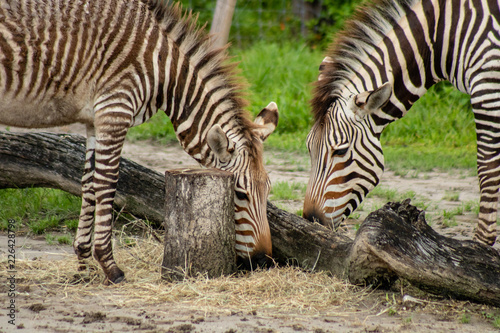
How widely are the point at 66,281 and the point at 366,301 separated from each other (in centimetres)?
236

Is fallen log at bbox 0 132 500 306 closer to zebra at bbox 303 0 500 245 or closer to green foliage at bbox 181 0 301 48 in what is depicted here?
zebra at bbox 303 0 500 245

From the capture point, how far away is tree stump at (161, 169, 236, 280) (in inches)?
166

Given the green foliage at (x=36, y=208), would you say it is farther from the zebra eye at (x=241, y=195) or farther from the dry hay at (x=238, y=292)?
the zebra eye at (x=241, y=195)

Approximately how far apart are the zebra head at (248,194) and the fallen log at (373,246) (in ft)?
1.22

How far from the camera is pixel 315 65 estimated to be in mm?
13219

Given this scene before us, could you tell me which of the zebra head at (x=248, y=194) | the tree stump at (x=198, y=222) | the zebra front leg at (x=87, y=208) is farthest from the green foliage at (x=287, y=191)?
the zebra front leg at (x=87, y=208)

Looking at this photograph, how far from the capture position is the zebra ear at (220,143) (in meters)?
4.20

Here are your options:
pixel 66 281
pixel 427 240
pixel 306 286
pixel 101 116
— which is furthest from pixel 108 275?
pixel 427 240

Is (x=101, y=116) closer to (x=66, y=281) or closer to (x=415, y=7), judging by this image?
(x=66, y=281)

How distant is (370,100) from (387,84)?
22cm

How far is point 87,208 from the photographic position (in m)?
4.57

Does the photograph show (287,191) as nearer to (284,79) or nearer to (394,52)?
(394,52)

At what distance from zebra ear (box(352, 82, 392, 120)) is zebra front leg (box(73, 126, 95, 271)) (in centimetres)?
234

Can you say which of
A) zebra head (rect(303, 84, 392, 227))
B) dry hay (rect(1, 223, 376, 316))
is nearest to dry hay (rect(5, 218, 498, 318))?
dry hay (rect(1, 223, 376, 316))
